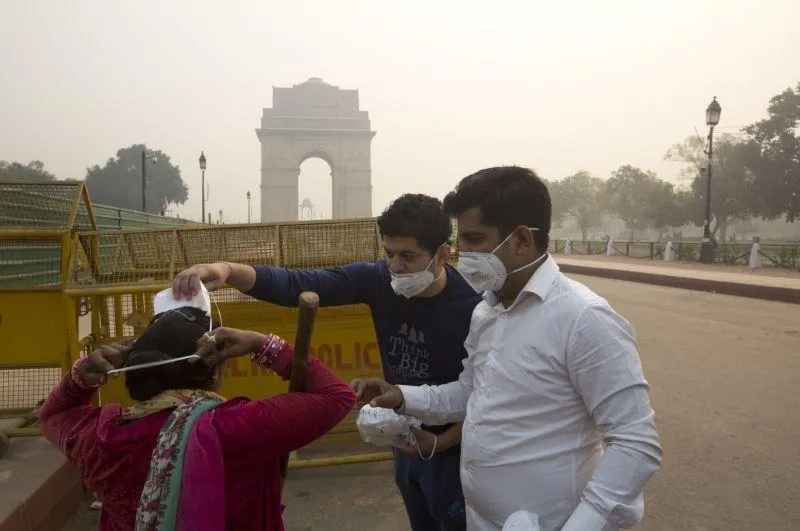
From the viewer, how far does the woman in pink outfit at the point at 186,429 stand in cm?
127

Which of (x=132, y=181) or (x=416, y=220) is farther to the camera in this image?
(x=132, y=181)

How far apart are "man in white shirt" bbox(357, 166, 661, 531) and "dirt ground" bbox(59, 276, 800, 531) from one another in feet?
6.44

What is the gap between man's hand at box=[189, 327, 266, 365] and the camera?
137cm

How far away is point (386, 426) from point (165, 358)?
0.80 meters

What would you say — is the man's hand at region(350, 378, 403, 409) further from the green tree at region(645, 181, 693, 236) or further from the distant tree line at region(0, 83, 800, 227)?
the green tree at region(645, 181, 693, 236)

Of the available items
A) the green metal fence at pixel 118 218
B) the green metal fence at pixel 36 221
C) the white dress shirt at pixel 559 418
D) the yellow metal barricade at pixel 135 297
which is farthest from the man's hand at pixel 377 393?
the green metal fence at pixel 118 218

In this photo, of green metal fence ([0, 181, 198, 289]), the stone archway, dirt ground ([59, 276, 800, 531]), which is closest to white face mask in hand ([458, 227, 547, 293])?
dirt ground ([59, 276, 800, 531])

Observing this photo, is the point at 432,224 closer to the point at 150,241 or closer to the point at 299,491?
the point at 299,491

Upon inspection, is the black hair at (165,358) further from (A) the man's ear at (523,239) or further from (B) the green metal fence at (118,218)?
(B) the green metal fence at (118,218)

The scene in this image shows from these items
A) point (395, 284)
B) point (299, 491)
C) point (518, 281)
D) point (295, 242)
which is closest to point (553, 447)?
point (518, 281)

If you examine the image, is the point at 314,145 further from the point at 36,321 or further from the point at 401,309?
the point at 401,309

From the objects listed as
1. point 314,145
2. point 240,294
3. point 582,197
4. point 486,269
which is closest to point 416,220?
point 486,269

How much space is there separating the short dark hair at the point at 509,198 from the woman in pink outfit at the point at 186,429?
63 cm

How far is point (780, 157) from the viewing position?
103 ft
